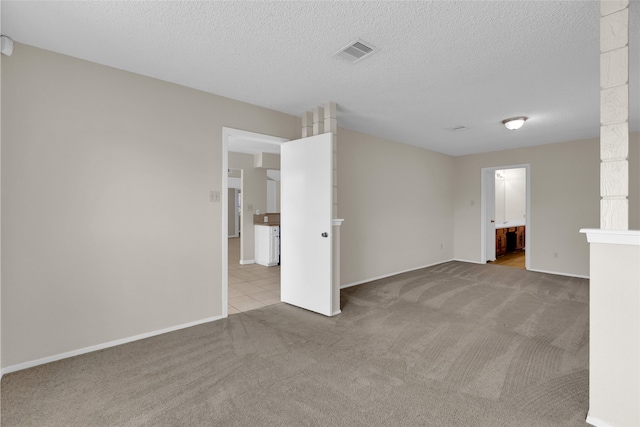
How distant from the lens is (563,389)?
6.55ft

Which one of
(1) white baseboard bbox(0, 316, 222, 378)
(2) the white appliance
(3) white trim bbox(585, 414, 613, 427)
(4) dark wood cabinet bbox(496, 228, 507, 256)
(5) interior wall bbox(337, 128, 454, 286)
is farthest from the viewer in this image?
(4) dark wood cabinet bbox(496, 228, 507, 256)

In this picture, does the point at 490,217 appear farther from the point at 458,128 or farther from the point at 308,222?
the point at 308,222

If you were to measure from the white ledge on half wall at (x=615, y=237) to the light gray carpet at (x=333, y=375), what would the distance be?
102 cm

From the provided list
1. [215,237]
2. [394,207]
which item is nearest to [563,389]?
[215,237]

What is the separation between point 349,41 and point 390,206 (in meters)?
3.53

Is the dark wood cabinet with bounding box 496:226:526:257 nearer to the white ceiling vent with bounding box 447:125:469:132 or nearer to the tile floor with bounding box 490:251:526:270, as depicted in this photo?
the tile floor with bounding box 490:251:526:270

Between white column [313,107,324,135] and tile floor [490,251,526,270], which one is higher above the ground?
white column [313,107,324,135]

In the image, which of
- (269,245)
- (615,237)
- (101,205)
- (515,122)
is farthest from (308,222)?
(515,122)

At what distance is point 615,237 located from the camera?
5.23ft

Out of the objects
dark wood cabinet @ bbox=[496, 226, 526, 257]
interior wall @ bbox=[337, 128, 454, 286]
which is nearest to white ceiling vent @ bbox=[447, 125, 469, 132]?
interior wall @ bbox=[337, 128, 454, 286]

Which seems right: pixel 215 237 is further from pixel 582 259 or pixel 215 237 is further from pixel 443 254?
pixel 582 259

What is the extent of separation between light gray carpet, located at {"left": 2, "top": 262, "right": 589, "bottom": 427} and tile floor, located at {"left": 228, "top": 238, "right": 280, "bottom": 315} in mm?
395

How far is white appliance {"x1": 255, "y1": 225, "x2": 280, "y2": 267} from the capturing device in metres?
6.31

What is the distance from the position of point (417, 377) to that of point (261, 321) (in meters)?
1.71
